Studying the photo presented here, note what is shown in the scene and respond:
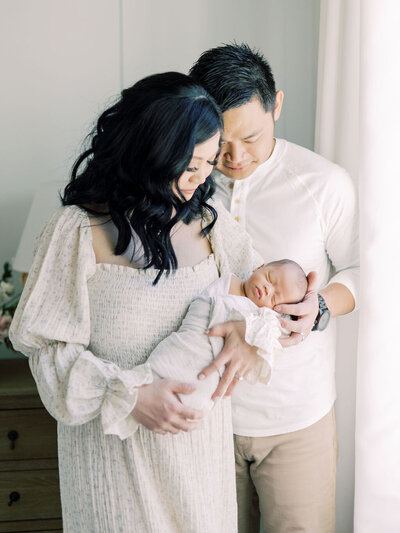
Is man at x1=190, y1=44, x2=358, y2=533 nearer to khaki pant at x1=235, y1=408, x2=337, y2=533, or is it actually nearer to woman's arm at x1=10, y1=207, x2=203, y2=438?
khaki pant at x1=235, y1=408, x2=337, y2=533

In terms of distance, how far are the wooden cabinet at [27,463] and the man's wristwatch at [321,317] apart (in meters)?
0.97

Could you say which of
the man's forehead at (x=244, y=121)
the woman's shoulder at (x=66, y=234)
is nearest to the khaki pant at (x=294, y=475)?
the woman's shoulder at (x=66, y=234)

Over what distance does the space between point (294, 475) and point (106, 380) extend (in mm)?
666

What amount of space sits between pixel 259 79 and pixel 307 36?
869 millimetres

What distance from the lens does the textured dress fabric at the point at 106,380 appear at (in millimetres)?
1356

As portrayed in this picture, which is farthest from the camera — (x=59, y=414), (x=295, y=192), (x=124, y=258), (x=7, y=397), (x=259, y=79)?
(x=7, y=397)

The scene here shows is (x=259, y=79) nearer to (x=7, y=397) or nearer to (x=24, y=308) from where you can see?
(x=24, y=308)

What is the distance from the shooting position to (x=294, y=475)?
1688mm

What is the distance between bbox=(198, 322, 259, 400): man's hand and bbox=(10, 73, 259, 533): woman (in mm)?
79

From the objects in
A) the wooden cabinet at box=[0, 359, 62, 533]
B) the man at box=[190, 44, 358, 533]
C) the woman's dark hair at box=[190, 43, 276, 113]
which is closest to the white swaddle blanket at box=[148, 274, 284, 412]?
the man at box=[190, 44, 358, 533]

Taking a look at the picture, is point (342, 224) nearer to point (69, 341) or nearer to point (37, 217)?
point (69, 341)

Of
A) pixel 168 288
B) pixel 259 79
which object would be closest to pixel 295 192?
pixel 259 79

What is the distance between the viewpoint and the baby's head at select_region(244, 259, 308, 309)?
4.95 ft

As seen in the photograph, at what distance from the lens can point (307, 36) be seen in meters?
2.35
